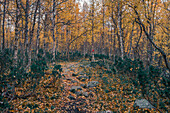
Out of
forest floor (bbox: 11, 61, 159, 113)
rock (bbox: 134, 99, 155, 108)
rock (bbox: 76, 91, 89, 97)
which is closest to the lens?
forest floor (bbox: 11, 61, 159, 113)

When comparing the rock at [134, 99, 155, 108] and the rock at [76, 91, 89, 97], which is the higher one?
the rock at [76, 91, 89, 97]

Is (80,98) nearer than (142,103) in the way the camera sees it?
No

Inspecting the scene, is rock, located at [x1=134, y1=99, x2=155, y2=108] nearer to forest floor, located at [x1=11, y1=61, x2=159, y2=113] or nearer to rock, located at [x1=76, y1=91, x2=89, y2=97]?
forest floor, located at [x1=11, y1=61, x2=159, y2=113]

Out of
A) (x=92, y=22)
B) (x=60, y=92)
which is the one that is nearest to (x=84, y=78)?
(x=60, y=92)

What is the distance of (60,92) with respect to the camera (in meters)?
6.18

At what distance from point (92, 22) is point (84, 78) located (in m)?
7.84

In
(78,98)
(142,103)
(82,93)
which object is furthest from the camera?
(82,93)

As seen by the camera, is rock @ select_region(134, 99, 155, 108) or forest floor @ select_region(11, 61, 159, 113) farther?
rock @ select_region(134, 99, 155, 108)

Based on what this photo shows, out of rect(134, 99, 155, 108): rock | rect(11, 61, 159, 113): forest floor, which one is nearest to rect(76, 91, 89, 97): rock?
rect(11, 61, 159, 113): forest floor

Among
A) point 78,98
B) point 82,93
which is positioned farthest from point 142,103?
point 78,98

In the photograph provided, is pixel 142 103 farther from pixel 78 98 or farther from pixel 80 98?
pixel 78 98

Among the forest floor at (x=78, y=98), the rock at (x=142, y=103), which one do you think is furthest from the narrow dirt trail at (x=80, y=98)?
the rock at (x=142, y=103)

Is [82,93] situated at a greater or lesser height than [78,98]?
greater

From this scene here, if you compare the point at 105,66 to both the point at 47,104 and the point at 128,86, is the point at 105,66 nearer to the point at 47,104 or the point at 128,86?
the point at 128,86
